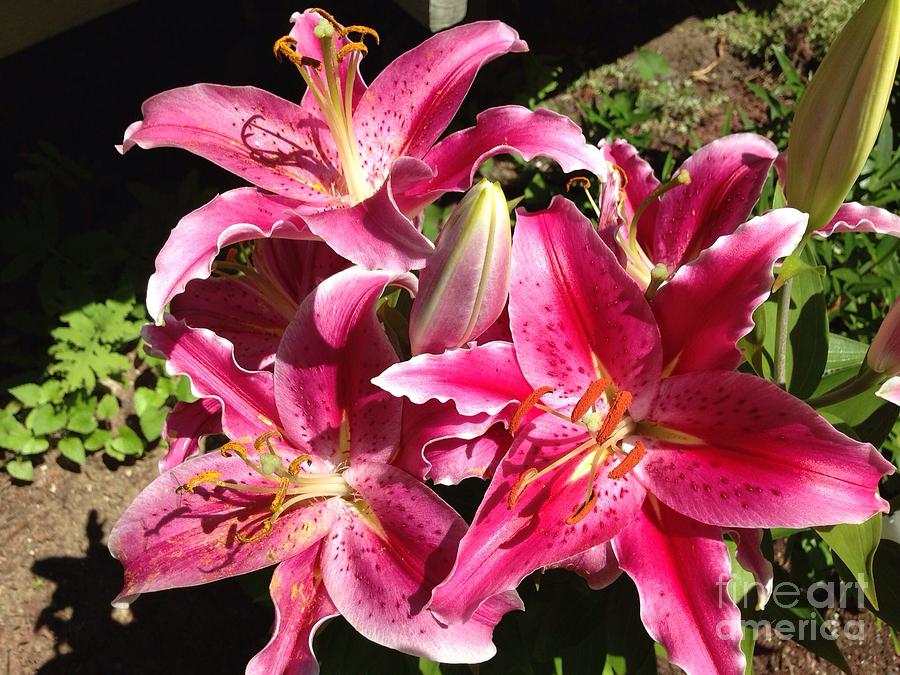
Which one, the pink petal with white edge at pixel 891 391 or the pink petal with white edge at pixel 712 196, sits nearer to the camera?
the pink petal with white edge at pixel 891 391

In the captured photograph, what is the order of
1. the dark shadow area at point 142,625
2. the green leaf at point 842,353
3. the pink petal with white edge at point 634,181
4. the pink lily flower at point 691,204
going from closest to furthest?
the pink lily flower at point 691,204, the pink petal with white edge at point 634,181, the green leaf at point 842,353, the dark shadow area at point 142,625

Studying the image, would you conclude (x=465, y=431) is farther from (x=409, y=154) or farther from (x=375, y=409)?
(x=409, y=154)

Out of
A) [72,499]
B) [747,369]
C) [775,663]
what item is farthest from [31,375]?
[775,663]

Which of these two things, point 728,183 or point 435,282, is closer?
point 435,282

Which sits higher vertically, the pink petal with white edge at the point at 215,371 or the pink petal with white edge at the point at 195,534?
the pink petal with white edge at the point at 215,371

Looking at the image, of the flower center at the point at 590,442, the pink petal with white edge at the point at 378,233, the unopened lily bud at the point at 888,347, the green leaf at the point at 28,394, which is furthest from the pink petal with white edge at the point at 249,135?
the green leaf at the point at 28,394

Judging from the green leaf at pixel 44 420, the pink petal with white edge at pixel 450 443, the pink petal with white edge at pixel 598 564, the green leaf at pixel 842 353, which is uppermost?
the pink petal with white edge at pixel 450 443

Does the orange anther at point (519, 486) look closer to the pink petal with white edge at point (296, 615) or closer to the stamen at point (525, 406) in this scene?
the stamen at point (525, 406)

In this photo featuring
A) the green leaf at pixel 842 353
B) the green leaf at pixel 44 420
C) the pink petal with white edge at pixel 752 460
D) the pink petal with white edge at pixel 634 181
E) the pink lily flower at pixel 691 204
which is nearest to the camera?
the pink petal with white edge at pixel 752 460
